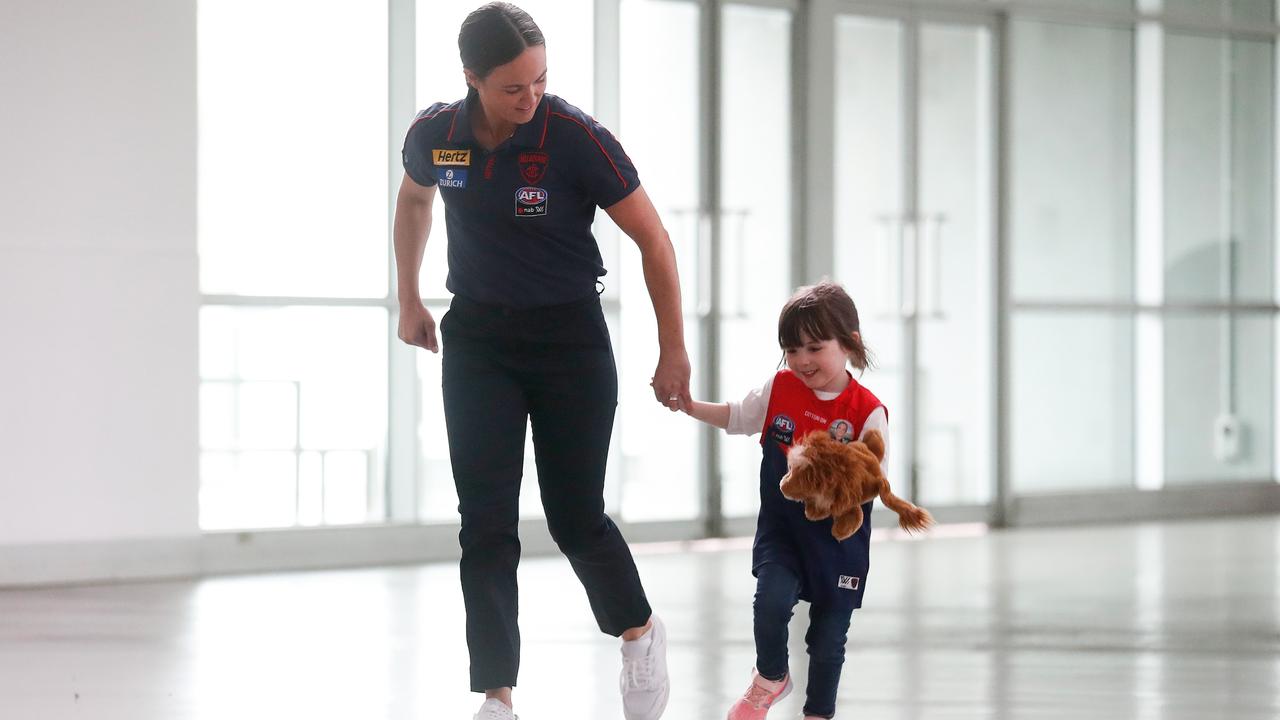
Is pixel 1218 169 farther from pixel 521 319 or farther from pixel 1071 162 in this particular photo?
pixel 521 319

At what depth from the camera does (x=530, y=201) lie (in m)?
2.42

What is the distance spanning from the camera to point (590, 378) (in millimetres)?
2592

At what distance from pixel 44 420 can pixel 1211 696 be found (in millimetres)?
3705

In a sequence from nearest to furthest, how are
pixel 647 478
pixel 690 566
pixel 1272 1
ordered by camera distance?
1. pixel 690 566
2. pixel 647 478
3. pixel 1272 1

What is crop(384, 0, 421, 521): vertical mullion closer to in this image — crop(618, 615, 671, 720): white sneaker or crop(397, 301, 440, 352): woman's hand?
crop(397, 301, 440, 352): woman's hand

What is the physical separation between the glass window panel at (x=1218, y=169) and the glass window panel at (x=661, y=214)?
255 cm

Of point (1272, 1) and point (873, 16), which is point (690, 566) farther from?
point (1272, 1)

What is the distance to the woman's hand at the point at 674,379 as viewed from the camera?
2.56m

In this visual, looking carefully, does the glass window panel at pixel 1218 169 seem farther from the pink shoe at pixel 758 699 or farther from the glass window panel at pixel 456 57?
the pink shoe at pixel 758 699

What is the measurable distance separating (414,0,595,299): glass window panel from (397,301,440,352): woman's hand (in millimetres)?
2727

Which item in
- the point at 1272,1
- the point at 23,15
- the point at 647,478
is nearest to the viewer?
the point at 23,15

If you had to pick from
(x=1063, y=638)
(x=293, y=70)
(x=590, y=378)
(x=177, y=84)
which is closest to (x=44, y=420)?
(x=177, y=84)

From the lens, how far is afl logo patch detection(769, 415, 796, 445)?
259 centimetres

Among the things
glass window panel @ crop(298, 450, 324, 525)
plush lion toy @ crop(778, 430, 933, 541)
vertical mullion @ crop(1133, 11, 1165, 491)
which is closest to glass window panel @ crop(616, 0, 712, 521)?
glass window panel @ crop(298, 450, 324, 525)
